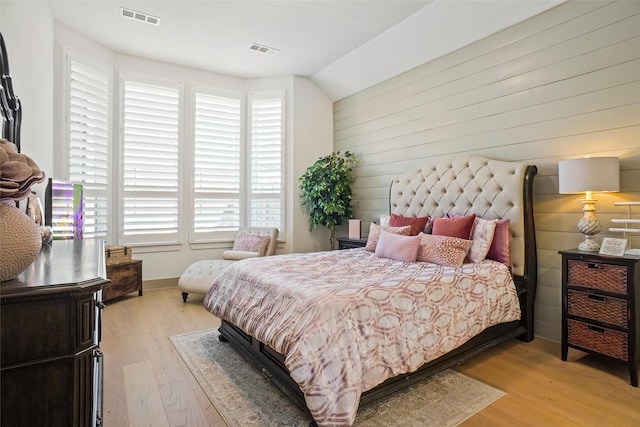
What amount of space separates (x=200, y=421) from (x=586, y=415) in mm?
2216

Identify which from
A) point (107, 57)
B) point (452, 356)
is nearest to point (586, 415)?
point (452, 356)

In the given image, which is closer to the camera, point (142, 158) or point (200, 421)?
point (200, 421)

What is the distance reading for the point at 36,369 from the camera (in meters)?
0.85

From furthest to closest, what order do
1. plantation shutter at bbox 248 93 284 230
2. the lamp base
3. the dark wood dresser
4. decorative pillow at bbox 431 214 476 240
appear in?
plantation shutter at bbox 248 93 284 230, decorative pillow at bbox 431 214 476 240, the lamp base, the dark wood dresser

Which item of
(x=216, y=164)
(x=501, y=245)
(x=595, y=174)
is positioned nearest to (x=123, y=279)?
(x=216, y=164)

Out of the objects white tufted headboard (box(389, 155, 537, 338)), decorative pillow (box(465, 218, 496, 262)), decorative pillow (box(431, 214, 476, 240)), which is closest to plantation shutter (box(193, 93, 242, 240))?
white tufted headboard (box(389, 155, 537, 338))

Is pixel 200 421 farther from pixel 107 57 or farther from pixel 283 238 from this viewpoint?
pixel 107 57

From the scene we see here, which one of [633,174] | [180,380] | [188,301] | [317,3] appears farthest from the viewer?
[188,301]

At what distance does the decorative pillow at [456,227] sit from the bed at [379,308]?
23 cm

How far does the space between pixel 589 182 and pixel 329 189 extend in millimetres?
3042

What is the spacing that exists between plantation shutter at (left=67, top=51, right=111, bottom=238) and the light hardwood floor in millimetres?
1779

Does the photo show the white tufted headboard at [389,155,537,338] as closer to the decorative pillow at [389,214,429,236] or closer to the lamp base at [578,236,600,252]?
the decorative pillow at [389,214,429,236]

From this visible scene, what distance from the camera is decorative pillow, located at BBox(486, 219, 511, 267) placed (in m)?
2.94

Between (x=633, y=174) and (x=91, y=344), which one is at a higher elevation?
(x=633, y=174)
